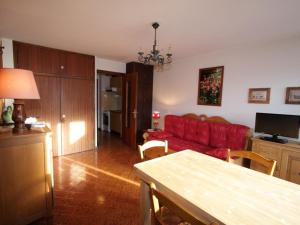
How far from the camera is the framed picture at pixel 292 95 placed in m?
2.53

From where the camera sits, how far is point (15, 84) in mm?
1562

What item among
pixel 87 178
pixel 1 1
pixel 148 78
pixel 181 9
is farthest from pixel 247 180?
pixel 148 78

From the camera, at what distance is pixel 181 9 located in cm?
190

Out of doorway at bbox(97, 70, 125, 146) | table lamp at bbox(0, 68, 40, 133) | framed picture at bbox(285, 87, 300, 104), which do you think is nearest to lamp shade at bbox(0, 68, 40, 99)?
table lamp at bbox(0, 68, 40, 133)

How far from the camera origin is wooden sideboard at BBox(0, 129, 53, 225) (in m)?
1.53

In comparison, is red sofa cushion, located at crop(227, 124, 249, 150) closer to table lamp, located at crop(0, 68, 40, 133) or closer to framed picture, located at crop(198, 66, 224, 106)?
framed picture, located at crop(198, 66, 224, 106)

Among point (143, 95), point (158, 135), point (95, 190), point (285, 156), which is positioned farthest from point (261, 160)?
point (143, 95)

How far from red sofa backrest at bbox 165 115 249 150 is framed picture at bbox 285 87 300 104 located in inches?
28.9

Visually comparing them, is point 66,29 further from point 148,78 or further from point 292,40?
point 292,40

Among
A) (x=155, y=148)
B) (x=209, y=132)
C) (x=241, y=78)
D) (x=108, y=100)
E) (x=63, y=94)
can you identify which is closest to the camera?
(x=155, y=148)

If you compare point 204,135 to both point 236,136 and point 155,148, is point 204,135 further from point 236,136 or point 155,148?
point 155,148

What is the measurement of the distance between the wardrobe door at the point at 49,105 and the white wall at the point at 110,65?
1.09 m

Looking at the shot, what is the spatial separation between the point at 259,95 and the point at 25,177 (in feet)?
11.5

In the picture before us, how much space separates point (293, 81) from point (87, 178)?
3636 millimetres
